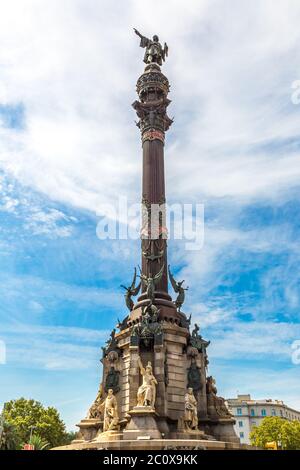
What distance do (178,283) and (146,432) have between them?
35.1 ft

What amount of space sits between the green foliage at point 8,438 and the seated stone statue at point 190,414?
2913 centimetres

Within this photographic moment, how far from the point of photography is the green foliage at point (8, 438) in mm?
45031

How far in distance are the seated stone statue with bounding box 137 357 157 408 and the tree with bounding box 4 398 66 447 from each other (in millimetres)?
32814

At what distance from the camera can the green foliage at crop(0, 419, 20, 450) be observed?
45.0 meters

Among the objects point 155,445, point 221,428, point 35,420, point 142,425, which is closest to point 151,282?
point 142,425

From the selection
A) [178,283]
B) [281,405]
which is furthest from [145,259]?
[281,405]

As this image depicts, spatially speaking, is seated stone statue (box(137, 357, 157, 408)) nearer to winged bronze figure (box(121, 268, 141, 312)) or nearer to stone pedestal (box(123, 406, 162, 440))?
stone pedestal (box(123, 406, 162, 440))

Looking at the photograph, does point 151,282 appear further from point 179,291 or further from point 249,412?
point 249,412

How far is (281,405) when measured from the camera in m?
97.8

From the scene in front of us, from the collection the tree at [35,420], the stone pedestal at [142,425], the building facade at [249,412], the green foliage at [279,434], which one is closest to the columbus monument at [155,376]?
the stone pedestal at [142,425]

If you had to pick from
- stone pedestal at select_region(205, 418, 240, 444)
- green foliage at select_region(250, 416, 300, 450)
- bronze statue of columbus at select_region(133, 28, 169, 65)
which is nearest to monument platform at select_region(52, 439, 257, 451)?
stone pedestal at select_region(205, 418, 240, 444)

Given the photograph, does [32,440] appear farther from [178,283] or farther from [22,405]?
[178,283]

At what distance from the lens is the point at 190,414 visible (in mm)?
23016

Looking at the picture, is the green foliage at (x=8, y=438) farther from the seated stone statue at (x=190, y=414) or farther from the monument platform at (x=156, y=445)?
the monument platform at (x=156, y=445)
